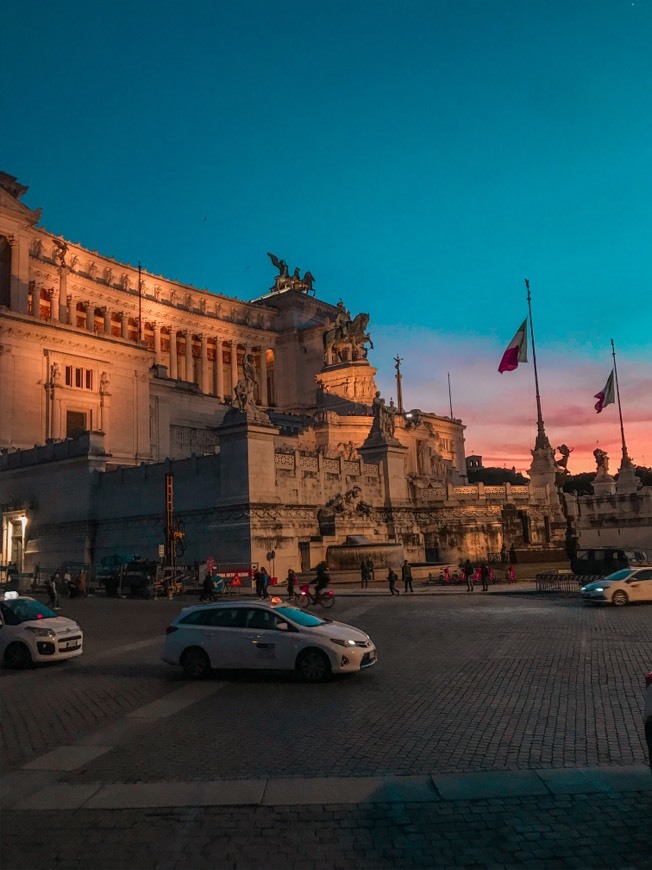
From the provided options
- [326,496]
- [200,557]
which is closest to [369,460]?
[326,496]

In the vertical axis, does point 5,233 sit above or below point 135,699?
above

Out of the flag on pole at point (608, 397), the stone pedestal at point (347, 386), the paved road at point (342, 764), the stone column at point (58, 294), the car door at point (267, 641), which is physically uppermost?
the stone column at point (58, 294)

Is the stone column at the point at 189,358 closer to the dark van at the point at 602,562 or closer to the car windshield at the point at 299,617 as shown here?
the dark van at the point at 602,562

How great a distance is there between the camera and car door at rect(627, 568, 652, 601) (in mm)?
22469

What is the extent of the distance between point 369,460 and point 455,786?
38.6 m

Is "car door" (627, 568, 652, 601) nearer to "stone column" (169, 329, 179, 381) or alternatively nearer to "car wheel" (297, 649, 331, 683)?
"car wheel" (297, 649, 331, 683)

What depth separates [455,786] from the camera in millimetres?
6621

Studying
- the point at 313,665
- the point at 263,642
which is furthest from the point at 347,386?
the point at 313,665

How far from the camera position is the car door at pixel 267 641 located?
1219 cm

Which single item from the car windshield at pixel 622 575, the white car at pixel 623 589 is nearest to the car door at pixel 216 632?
the white car at pixel 623 589

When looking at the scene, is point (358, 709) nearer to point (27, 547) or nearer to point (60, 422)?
point (27, 547)

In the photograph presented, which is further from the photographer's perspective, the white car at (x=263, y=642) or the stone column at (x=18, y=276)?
the stone column at (x=18, y=276)

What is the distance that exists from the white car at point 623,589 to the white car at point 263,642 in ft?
41.6

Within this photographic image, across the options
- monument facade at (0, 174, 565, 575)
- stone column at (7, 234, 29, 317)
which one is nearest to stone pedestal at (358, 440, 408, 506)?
monument facade at (0, 174, 565, 575)
